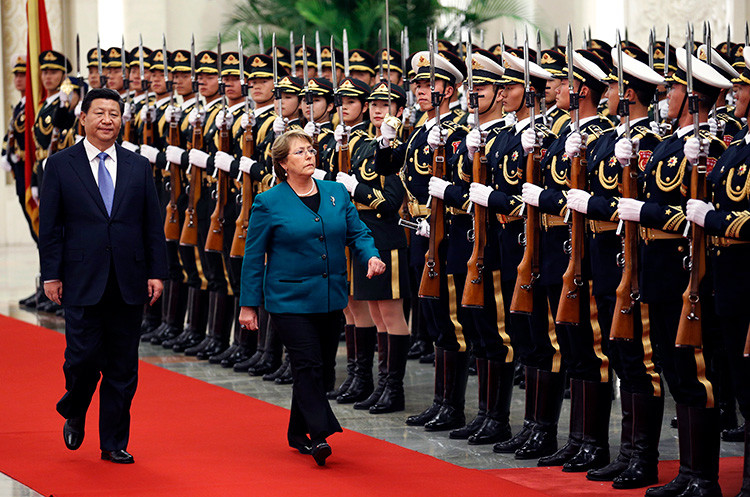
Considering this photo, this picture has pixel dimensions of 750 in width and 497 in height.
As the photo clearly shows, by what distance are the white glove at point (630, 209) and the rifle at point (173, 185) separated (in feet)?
14.5

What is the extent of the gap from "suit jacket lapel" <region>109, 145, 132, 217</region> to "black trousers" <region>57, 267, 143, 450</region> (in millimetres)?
277

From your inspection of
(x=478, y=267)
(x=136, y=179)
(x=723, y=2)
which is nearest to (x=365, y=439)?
(x=478, y=267)

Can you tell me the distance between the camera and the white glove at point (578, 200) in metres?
5.48

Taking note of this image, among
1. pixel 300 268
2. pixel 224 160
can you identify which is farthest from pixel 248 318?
pixel 224 160

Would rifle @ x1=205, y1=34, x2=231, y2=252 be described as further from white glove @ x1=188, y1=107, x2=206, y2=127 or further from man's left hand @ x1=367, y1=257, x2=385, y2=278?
man's left hand @ x1=367, y1=257, x2=385, y2=278

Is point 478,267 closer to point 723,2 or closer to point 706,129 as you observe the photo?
point 706,129

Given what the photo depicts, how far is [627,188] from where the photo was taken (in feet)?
17.4

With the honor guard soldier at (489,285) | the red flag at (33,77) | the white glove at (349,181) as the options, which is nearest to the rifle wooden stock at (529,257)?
the honor guard soldier at (489,285)

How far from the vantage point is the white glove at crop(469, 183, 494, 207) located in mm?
6078

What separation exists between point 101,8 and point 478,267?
39.3 ft

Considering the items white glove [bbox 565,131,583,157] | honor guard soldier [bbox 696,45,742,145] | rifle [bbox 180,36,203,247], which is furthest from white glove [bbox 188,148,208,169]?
white glove [bbox 565,131,583,157]

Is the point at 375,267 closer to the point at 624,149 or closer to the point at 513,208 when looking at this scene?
the point at 513,208

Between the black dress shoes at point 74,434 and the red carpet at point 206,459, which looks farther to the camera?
the black dress shoes at point 74,434

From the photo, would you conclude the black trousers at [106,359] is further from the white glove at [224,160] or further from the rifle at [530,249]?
the white glove at [224,160]
